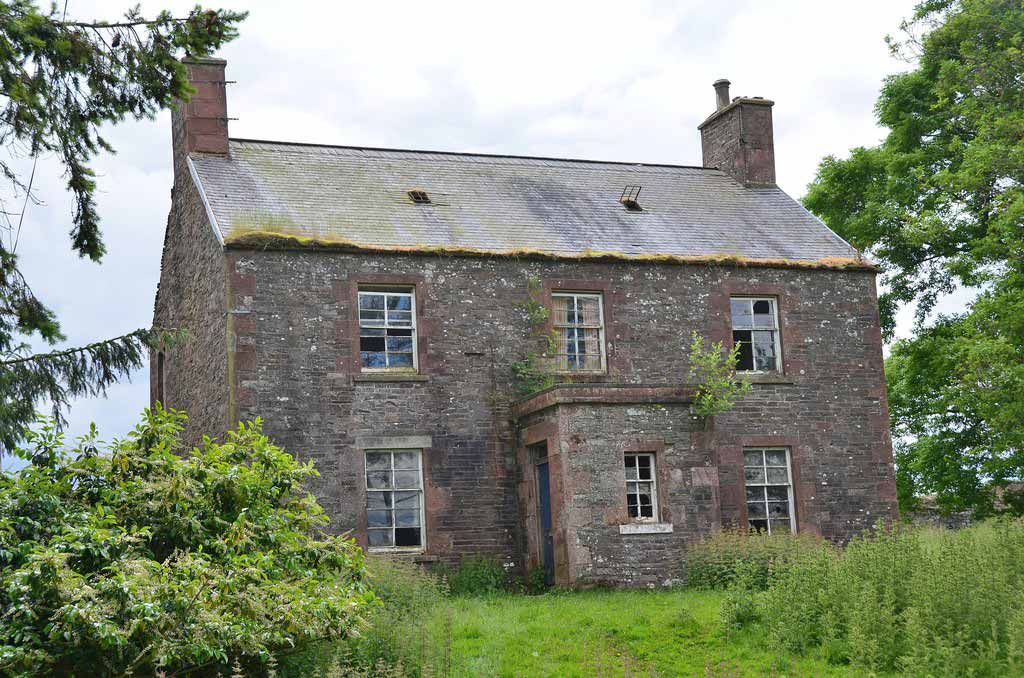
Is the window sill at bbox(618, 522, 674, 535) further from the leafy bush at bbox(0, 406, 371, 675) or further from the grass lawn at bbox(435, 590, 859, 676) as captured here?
the leafy bush at bbox(0, 406, 371, 675)

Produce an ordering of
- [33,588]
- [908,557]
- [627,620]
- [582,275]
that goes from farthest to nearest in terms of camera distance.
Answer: [582,275] → [627,620] → [908,557] → [33,588]

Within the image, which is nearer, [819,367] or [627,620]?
[627,620]

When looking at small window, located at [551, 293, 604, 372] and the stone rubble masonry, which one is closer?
the stone rubble masonry

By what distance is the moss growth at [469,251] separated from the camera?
66.7ft

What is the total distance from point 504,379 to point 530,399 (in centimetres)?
99

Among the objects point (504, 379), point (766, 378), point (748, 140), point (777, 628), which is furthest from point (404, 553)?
point (748, 140)

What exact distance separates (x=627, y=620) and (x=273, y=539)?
4812 millimetres

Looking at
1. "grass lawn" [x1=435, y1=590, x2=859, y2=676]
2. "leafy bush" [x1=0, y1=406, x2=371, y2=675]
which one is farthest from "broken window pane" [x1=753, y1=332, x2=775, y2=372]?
"leafy bush" [x1=0, y1=406, x2=371, y2=675]

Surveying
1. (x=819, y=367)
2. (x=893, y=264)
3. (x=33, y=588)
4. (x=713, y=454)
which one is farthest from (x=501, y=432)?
(x=893, y=264)

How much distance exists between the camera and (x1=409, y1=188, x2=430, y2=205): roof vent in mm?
23297

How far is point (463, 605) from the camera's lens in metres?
16.8

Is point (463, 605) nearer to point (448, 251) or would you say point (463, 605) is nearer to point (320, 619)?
point (320, 619)

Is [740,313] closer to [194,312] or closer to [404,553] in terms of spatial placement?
[404,553]

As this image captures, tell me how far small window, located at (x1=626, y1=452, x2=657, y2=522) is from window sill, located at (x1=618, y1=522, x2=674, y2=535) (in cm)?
29
